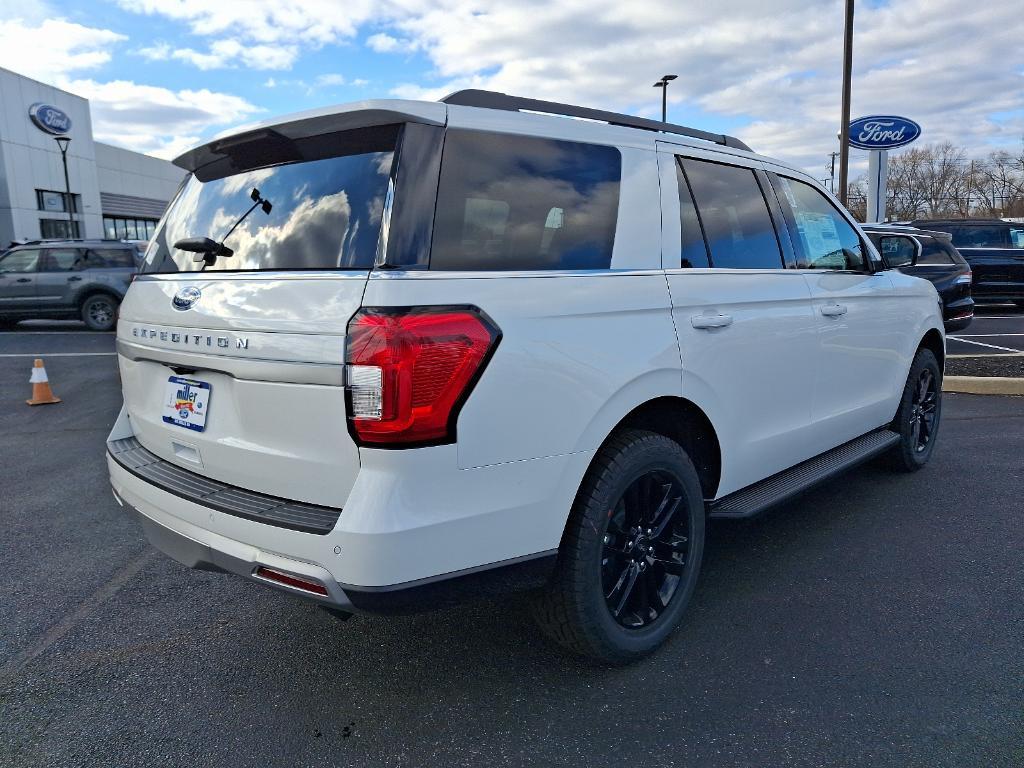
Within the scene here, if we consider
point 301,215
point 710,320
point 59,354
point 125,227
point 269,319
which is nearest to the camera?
point 269,319

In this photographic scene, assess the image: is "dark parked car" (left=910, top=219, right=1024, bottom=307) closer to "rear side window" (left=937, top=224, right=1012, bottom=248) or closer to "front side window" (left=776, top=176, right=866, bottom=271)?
"rear side window" (left=937, top=224, right=1012, bottom=248)

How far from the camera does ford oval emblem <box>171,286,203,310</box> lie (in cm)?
254

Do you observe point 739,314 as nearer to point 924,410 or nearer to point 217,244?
point 217,244

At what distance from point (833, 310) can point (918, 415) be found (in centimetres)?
178

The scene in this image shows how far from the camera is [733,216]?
11.1ft

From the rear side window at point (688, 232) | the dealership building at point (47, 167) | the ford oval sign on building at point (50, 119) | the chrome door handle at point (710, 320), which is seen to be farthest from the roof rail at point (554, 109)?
the ford oval sign on building at point (50, 119)

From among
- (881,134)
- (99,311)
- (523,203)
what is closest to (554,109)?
(523,203)

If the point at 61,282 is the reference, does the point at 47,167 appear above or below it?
above

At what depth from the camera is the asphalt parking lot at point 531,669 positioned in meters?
2.35

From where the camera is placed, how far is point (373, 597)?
6.81 ft

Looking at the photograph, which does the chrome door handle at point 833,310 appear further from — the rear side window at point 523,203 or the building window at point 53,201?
the building window at point 53,201

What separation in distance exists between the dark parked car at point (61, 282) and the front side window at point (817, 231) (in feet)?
44.5

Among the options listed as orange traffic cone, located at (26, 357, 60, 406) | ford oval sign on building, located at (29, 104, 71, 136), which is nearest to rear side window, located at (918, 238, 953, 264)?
orange traffic cone, located at (26, 357, 60, 406)

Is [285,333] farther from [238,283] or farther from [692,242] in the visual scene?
[692,242]
